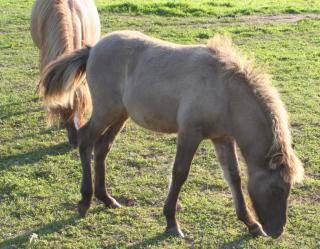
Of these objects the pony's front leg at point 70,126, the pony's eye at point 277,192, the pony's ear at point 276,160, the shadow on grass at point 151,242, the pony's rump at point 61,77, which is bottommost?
the shadow on grass at point 151,242

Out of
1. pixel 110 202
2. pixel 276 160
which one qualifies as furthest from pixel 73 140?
pixel 276 160

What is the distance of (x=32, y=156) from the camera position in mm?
5914

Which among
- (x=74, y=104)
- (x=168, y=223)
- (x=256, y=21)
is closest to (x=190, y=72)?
(x=168, y=223)

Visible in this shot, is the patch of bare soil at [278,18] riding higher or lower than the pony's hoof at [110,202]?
higher

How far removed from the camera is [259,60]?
9062 mm

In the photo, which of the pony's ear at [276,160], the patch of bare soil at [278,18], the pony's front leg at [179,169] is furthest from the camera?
the patch of bare soil at [278,18]

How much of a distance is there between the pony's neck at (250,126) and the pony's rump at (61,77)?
1.48 meters

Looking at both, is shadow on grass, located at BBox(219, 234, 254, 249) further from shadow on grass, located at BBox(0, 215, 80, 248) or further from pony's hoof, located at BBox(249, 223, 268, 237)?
shadow on grass, located at BBox(0, 215, 80, 248)

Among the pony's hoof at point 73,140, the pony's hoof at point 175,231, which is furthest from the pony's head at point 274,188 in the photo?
the pony's hoof at point 73,140

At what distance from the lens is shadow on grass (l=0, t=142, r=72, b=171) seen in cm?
573

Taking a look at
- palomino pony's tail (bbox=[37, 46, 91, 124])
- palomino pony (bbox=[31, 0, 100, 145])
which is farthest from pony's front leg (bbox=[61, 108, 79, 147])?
palomino pony's tail (bbox=[37, 46, 91, 124])

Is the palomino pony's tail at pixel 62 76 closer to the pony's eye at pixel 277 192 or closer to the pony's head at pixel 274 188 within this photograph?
the pony's head at pixel 274 188

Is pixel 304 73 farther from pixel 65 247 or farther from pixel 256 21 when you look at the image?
pixel 65 247

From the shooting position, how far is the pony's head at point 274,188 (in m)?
3.87
